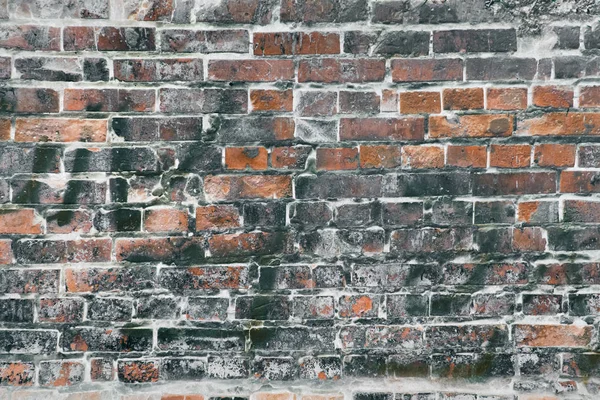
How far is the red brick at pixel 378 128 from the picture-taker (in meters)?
1.50

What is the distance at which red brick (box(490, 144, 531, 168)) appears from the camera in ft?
4.95

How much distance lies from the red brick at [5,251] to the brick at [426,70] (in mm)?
1329

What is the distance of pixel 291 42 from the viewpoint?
1.48 metres

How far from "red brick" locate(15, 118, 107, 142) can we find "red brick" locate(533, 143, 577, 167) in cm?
139

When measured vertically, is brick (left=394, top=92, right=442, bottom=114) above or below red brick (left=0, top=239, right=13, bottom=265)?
above

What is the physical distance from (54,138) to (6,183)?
0.21m

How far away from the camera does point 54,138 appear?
1468 mm

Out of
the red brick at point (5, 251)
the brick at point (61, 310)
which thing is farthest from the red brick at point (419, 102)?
the red brick at point (5, 251)

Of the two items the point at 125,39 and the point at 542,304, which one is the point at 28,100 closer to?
the point at 125,39

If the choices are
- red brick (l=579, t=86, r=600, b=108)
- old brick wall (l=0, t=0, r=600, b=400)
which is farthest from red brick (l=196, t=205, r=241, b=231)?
red brick (l=579, t=86, r=600, b=108)

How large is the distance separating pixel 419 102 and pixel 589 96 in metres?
0.55

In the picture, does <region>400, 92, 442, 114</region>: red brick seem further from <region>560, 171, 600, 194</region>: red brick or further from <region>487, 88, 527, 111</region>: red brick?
<region>560, 171, 600, 194</region>: red brick

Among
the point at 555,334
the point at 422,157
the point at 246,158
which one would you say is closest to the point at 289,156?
the point at 246,158

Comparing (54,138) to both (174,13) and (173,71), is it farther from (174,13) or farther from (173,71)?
(174,13)
